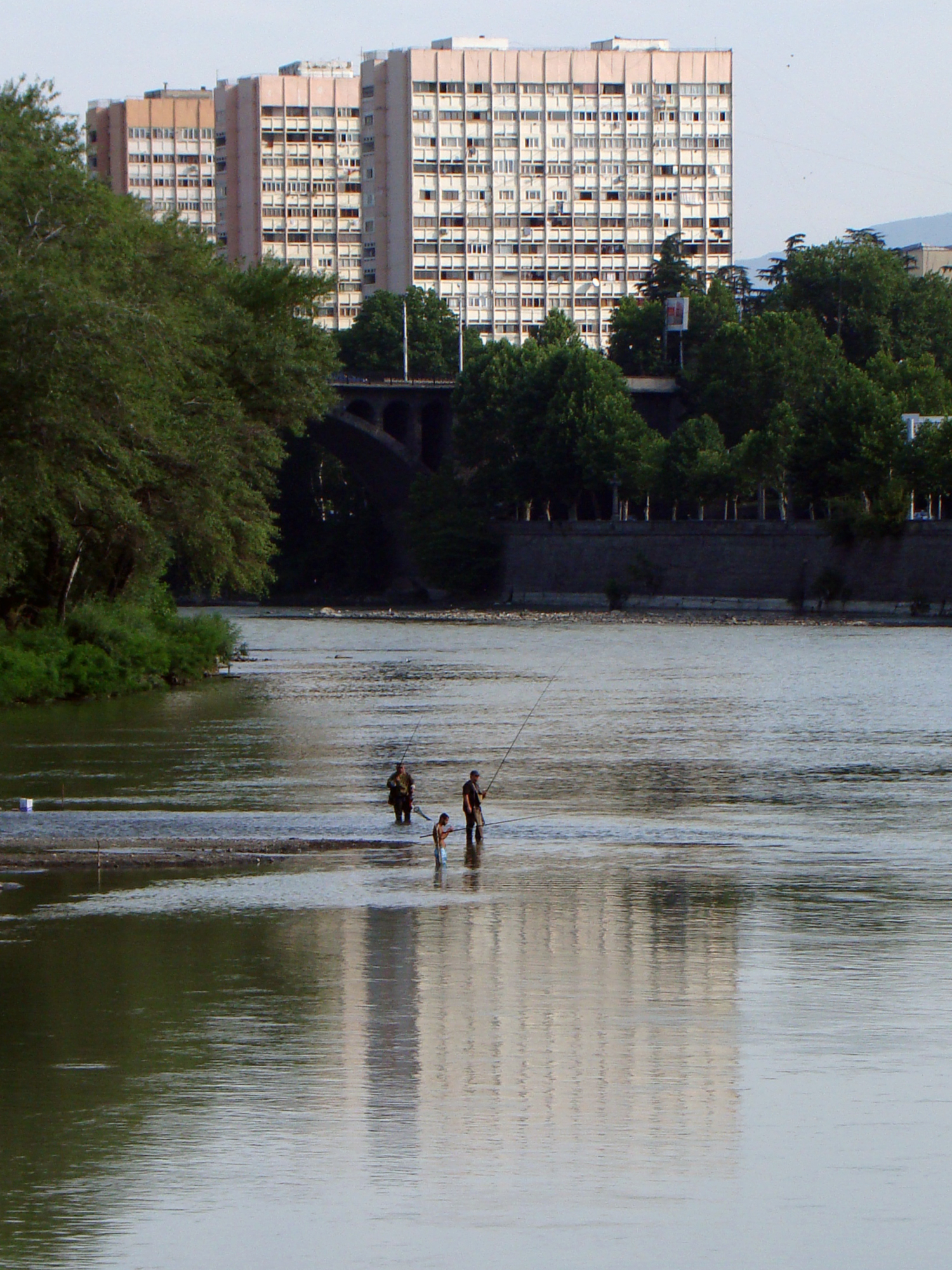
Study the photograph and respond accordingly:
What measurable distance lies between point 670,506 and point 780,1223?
128024 mm

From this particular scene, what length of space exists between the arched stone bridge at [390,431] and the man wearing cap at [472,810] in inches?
4285


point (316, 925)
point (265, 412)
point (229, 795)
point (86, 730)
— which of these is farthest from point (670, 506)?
point (316, 925)

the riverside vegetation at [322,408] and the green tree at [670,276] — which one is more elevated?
the green tree at [670,276]

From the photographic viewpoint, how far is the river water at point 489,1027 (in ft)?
36.5

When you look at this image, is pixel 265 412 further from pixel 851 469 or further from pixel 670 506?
pixel 670 506

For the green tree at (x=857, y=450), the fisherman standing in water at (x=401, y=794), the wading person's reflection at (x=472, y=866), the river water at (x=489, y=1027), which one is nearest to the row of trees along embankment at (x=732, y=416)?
the green tree at (x=857, y=450)

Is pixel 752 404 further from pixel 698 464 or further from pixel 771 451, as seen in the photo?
pixel 771 451

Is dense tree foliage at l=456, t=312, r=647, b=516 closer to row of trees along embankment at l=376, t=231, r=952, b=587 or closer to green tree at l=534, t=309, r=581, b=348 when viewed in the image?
row of trees along embankment at l=376, t=231, r=952, b=587

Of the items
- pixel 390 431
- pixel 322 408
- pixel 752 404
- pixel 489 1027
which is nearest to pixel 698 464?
pixel 752 404

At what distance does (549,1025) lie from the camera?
50.5 feet

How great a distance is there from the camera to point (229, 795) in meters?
30.3

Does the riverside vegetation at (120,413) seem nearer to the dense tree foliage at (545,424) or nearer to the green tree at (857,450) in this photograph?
the green tree at (857,450)

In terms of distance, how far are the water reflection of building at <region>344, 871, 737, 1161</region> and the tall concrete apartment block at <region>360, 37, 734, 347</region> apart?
6310 inches

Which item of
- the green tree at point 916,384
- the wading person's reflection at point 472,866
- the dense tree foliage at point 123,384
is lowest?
the wading person's reflection at point 472,866
